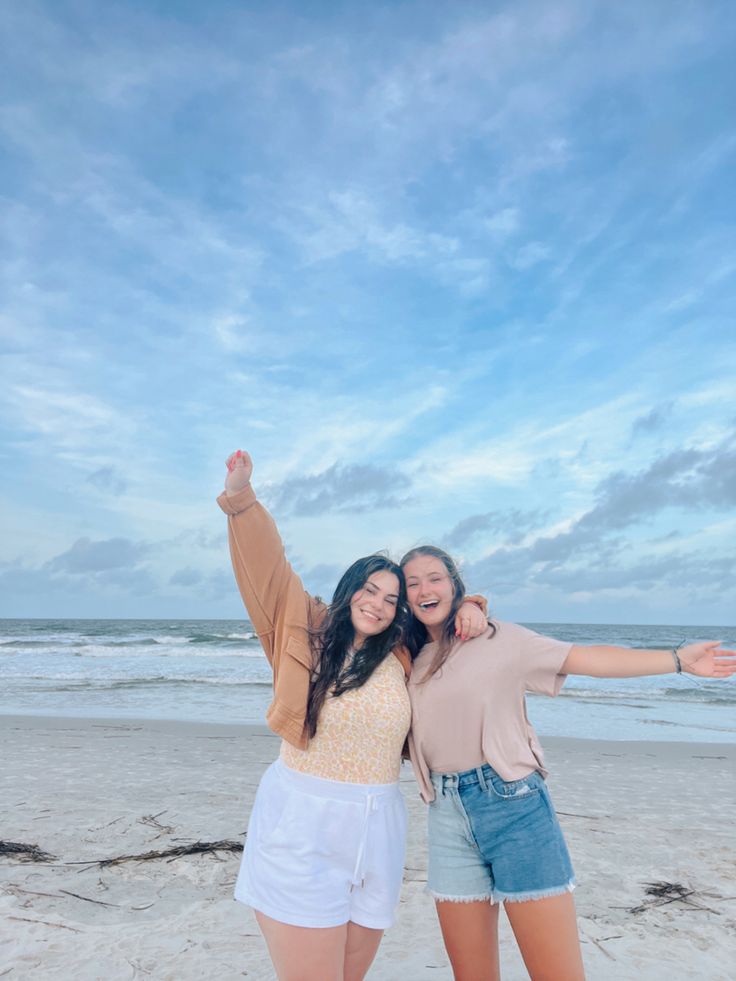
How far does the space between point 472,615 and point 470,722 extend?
1.30ft

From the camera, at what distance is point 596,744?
10750 millimetres

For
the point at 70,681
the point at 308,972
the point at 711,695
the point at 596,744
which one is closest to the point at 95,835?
the point at 308,972

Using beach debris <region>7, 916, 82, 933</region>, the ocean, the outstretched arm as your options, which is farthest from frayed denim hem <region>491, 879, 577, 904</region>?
the ocean

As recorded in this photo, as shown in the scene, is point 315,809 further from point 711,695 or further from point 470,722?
point 711,695

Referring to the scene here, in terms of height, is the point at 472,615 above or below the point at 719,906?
above

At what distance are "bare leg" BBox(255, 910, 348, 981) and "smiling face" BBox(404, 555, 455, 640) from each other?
3.76 ft

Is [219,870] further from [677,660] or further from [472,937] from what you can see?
[677,660]

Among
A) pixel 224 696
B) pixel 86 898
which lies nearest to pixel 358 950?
pixel 86 898

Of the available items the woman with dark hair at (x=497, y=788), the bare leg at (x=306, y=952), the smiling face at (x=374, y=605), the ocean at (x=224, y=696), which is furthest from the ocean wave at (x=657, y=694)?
the bare leg at (x=306, y=952)

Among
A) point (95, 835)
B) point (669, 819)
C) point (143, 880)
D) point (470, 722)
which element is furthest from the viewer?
point (669, 819)

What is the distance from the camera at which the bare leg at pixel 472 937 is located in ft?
9.21

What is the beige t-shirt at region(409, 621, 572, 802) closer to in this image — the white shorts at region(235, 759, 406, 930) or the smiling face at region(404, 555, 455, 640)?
the smiling face at region(404, 555, 455, 640)

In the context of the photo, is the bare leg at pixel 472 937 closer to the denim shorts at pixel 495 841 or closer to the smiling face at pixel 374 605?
the denim shorts at pixel 495 841

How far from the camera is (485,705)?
2789 mm
